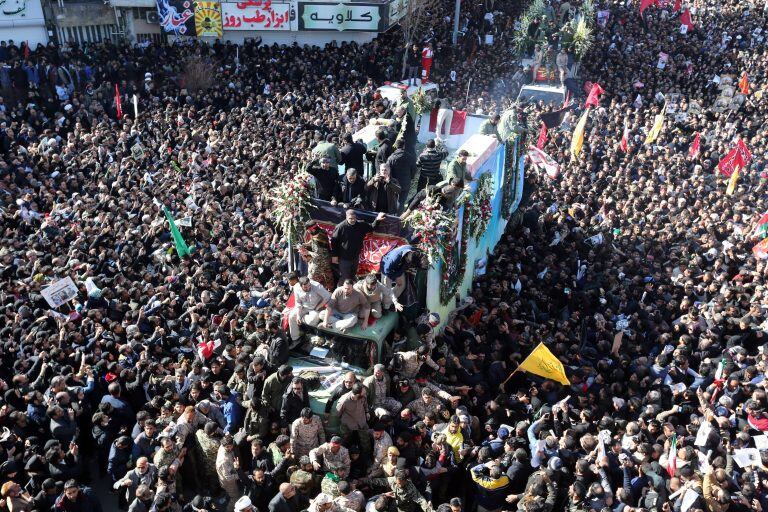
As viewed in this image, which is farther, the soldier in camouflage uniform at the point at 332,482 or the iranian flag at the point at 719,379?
A: the iranian flag at the point at 719,379

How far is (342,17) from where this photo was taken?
3156cm

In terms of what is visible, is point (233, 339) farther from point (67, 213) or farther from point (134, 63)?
point (134, 63)

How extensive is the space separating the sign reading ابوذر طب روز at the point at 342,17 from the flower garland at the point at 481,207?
20129 mm

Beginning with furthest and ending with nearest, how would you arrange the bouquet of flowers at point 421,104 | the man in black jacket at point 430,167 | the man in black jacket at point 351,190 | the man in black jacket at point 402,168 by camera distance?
the bouquet of flowers at point 421,104, the man in black jacket at point 402,168, the man in black jacket at point 430,167, the man in black jacket at point 351,190

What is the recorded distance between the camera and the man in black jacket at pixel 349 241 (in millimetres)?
10602

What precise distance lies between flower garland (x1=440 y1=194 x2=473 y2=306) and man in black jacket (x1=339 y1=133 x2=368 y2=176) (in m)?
2.22

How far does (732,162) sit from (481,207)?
877cm

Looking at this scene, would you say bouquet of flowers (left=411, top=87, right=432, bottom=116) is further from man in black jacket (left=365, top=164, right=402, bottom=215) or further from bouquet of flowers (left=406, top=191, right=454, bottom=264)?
bouquet of flowers (left=406, top=191, right=454, bottom=264)

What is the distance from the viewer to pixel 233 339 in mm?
11359

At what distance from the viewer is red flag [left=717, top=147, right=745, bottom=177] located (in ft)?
58.8

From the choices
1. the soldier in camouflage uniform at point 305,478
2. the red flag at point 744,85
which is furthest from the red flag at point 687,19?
the soldier in camouflage uniform at point 305,478

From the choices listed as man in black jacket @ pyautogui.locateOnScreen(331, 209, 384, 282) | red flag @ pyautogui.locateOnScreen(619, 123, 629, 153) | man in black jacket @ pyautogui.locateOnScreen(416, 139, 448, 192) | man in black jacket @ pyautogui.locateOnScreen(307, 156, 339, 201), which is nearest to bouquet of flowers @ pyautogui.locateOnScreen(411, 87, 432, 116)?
man in black jacket @ pyautogui.locateOnScreen(416, 139, 448, 192)

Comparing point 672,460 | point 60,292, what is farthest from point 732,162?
point 60,292

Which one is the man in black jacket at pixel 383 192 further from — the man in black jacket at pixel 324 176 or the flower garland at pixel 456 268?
the flower garland at pixel 456 268
